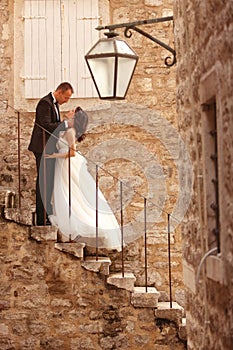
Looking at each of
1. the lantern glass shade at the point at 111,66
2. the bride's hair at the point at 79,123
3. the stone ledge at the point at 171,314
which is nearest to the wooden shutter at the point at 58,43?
the bride's hair at the point at 79,123

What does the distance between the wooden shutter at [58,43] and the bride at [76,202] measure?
1407 millimetres

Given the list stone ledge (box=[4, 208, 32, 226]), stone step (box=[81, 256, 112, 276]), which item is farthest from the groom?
stone step (box=[81, 256, 112, 276])

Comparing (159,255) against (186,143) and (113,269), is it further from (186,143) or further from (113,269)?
(186,143)

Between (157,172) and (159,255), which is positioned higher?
(157,172)

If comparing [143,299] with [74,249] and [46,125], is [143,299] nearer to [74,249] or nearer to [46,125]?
[74,249]

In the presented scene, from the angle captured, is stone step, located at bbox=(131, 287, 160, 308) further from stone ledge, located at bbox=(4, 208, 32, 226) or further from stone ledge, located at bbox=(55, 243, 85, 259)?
stone ledge, located at bbox=(4, 208, 32, 226)

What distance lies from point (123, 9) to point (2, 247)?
397 centimetres

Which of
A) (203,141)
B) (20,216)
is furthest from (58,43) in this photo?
(203,141)

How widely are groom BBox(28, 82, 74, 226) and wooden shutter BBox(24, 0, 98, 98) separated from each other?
141 cm

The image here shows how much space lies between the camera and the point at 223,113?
383 cm

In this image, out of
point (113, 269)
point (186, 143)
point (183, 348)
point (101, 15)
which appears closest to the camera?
point (186, 143)

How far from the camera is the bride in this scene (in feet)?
27.2

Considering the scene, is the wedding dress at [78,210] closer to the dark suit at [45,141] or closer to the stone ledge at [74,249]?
the dark suit at [45,141]

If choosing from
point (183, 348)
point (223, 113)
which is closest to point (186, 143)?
point (223, 113)
